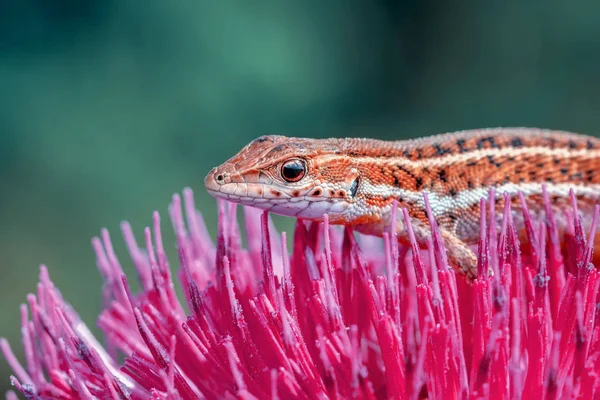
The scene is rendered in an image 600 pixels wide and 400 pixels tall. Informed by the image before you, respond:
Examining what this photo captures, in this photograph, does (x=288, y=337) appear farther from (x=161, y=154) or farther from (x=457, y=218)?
(x=161, y=154)

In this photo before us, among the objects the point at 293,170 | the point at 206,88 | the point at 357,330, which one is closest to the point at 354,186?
the point at 293,170

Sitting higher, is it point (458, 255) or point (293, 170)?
point (293, 170)

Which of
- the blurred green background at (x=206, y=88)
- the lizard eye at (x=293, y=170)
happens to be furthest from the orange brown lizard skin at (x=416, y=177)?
the blurred green background at (x=206, y=88)

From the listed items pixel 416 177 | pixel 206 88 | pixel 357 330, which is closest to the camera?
pixel 357 330

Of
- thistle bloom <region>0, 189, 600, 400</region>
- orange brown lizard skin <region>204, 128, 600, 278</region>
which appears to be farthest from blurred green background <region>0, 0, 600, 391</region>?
orange brown lizard skin <region>204, 128, 600, 278</region>

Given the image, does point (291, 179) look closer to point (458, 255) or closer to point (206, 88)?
point (458, 255)

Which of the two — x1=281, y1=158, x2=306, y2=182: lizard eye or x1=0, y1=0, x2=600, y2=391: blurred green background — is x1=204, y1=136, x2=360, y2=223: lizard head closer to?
x1=281, y1=158, x2=306, y2=182: lizard eye

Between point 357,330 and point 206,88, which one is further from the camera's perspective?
point 206,88

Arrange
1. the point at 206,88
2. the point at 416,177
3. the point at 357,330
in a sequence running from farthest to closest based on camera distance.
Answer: the point at 206,88 < the point at 416,177 < the point at 357,330
